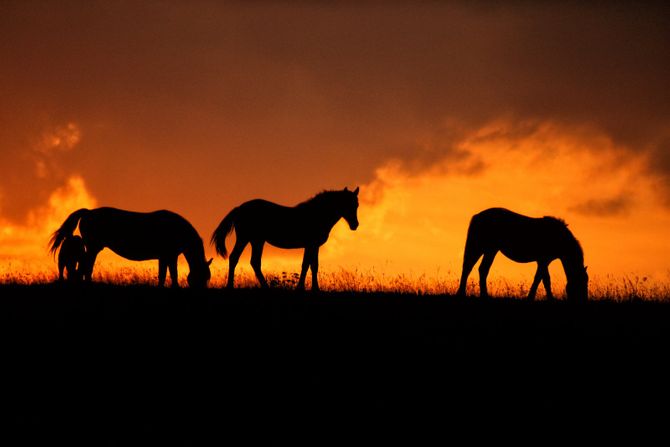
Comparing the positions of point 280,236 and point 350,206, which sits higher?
point 350,206

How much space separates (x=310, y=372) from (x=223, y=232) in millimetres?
10228

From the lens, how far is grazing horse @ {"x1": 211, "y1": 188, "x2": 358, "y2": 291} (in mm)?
18109

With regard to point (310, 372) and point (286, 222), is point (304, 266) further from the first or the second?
point (310, 372)

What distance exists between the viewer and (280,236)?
59.9ft

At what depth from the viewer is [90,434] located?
6.84m

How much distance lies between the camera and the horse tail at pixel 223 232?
60.3 feet

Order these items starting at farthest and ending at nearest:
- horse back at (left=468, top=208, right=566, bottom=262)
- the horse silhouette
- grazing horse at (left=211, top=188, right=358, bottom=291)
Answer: the horse silhouette, horse back at (left=468, top=208, right=566, bottom=262), grazing horse at (left=211, top=188, right=358, bottom=291)

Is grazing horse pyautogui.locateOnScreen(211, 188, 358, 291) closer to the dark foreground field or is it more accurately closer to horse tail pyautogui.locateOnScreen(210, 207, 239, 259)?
horse tail pyautogui.locateOnScreen(210, 207, 239, 259)

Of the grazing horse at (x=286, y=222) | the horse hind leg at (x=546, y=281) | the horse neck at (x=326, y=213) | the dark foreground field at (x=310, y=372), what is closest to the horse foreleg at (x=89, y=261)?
the grazing horse at (x=286, y=222)

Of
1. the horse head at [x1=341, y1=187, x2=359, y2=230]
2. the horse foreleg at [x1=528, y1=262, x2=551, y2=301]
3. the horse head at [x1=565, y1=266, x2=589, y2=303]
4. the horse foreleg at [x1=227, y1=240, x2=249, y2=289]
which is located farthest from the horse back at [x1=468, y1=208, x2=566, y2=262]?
the horse foreleg at [x1=227, y1=240, x2=249, y2=289]

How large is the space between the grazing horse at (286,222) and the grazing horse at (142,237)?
0.71m

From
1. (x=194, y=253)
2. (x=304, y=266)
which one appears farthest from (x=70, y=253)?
(x=304, y=266)

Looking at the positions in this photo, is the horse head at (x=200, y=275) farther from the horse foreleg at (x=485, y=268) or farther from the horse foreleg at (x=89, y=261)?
the horse foreleg at (x=485, y=268)

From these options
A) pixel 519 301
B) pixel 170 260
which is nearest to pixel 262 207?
pixel 170 260
